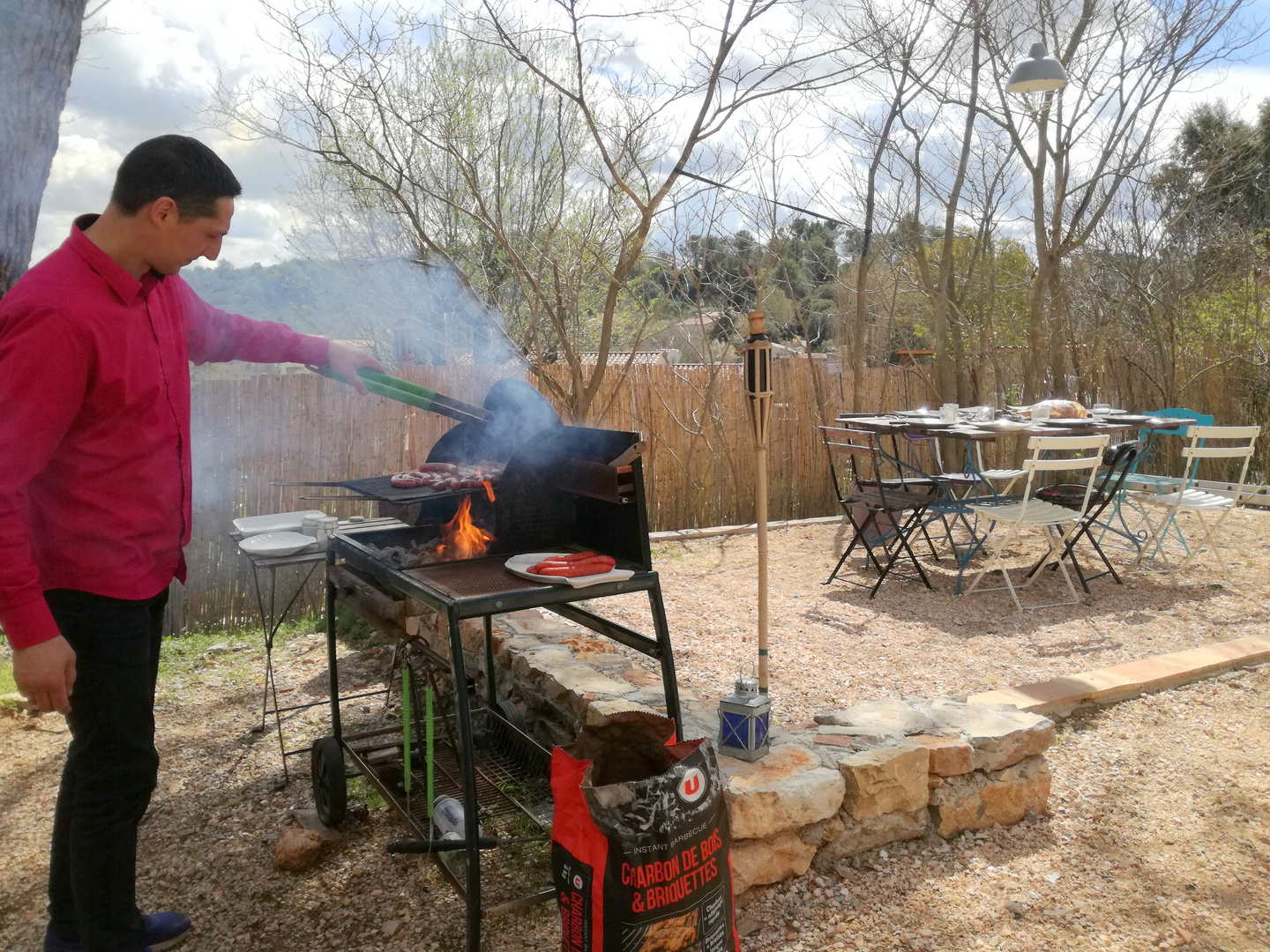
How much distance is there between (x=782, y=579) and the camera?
605 cm

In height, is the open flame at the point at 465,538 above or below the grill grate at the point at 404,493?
below

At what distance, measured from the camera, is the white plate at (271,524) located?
160 inches

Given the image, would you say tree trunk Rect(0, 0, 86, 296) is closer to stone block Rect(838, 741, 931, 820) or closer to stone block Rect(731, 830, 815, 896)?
stone block Rect(731, 830, 815, 896)

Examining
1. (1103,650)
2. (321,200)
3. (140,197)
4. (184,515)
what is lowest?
(1103,650)

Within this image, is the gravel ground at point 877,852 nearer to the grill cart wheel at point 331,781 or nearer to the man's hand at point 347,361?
the grill cart wheel at point 331,781

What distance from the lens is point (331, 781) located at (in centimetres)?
266

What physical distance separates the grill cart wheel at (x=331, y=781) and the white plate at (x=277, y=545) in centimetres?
91

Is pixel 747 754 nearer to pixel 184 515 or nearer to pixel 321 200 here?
pixel 184 515

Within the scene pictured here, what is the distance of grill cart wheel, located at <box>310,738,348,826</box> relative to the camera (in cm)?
266

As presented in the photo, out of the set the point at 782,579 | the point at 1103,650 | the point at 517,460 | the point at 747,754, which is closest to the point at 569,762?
the point at 747,754

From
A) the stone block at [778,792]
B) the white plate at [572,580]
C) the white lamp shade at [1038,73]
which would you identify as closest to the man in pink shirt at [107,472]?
the white plate at [572,580]

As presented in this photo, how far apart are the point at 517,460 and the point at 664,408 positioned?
5287 millimetres

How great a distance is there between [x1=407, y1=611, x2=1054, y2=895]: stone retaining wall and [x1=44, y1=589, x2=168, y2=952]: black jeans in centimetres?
124

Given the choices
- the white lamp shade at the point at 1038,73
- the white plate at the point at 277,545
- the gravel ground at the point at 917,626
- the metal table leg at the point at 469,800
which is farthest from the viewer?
the white lamp shade at the point at 1038,73
